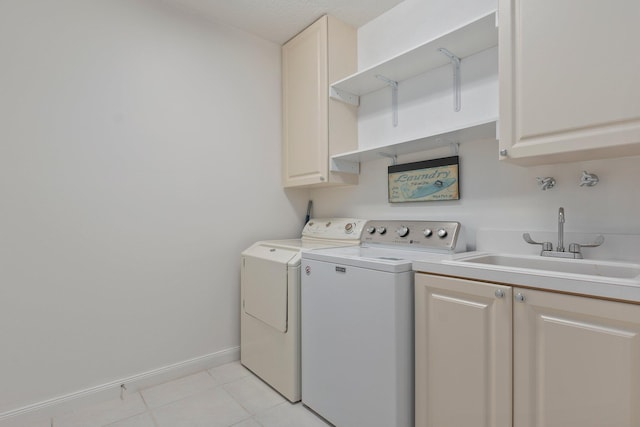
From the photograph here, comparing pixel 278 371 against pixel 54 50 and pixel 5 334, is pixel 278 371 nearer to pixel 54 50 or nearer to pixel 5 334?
pixel 5 334

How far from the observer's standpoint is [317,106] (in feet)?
7.66

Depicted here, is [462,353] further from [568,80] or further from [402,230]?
[568,80]

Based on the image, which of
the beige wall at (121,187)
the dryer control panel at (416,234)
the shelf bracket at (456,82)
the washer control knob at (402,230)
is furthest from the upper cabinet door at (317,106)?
the shelf bracket at (456,82)

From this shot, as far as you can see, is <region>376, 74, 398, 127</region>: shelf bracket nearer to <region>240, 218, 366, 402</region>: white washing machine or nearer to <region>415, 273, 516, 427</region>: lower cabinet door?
<region>240, 218, 366, 402</region>: white washing machine

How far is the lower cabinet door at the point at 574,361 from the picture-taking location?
0.91 metres

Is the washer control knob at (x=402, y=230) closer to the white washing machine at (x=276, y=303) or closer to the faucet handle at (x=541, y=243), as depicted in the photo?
the white washing machine at (x=276, y=303)

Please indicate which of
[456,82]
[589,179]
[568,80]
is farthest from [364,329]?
[456,82]

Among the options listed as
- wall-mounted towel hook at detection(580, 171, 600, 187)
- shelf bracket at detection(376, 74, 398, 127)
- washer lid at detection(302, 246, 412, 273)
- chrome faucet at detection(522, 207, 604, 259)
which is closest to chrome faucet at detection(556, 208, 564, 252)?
chrome faucet at detection(522, 207, 604, 259)

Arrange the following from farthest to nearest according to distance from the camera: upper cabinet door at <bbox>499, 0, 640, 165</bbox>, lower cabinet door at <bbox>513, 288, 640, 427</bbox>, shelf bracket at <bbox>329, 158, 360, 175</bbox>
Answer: shelf bracket at <bbox>329, 158, 360, 175</bbox> < upper cabinet door at <bbox>499, 0, 640, 165</bbox> < lower cabinet door at <bbox>513, 288, 640, 427</bbox>

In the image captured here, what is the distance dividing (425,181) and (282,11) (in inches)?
59.0

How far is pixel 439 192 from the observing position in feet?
6.34

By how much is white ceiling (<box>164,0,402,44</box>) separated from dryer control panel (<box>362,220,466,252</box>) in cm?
145

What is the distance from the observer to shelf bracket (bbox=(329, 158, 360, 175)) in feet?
7.48

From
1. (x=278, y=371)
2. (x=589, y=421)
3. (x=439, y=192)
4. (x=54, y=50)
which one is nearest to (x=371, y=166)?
(x=439, y=192)
